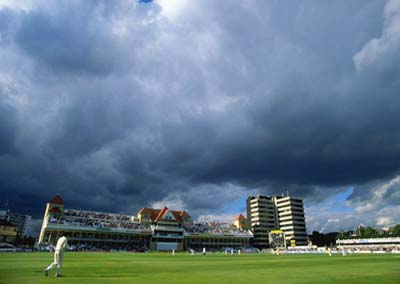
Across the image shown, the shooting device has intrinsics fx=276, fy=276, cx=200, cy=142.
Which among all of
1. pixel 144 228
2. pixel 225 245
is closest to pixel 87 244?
pixel 144 228

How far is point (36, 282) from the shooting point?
952cm

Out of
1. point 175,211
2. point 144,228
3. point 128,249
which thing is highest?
point 175,211

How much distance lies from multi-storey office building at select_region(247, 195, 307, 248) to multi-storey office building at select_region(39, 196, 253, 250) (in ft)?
78.8

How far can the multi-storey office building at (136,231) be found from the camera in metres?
78.4

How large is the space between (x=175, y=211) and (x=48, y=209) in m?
46.2

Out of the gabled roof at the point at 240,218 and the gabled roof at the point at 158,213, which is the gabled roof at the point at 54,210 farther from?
the gabled roof at the point at 240,218

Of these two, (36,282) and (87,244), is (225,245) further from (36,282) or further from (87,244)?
(36,282)

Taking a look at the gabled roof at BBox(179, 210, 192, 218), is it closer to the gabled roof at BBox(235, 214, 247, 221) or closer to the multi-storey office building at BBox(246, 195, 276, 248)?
the gabled roof at BBox(235, 214, 247, 221)

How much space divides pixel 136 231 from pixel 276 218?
254ft

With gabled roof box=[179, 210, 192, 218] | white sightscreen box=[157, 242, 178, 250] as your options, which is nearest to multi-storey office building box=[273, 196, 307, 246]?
gabled roof box=[179, 210, 192, 218]

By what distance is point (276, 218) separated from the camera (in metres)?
137

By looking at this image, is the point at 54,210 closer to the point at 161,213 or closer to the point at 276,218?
the point at 161,213

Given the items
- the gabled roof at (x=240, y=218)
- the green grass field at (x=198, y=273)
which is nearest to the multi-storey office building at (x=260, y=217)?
the gabled roof at (x=240, y=218)

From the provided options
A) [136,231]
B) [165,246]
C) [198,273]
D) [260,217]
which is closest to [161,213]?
[165,246]
